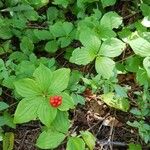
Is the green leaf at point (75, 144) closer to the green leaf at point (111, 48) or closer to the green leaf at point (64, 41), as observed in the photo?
the green leaf at point (111, 48)

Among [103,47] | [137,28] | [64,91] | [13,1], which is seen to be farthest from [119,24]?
[13,1]

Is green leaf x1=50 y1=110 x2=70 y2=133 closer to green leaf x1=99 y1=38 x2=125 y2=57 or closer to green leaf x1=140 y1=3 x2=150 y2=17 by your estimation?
green leaf x1=99 y1=38 x2=125 y2=57

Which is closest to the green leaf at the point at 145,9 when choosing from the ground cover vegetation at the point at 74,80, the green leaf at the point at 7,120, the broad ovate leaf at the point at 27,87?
the ground cover vegetation at the point at 74,80

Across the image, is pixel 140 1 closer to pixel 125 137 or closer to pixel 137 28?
pixel 137 28

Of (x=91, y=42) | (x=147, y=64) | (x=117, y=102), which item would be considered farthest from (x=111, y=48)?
(x=117, y=102)

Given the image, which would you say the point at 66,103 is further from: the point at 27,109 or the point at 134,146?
the point at 134,146

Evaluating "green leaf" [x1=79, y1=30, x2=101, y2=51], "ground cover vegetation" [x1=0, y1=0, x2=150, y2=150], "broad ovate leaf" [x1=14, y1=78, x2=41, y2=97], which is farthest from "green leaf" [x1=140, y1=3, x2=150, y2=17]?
"broad ovate leaf" [x1=14, y1=78, x2=41, y2=97]
